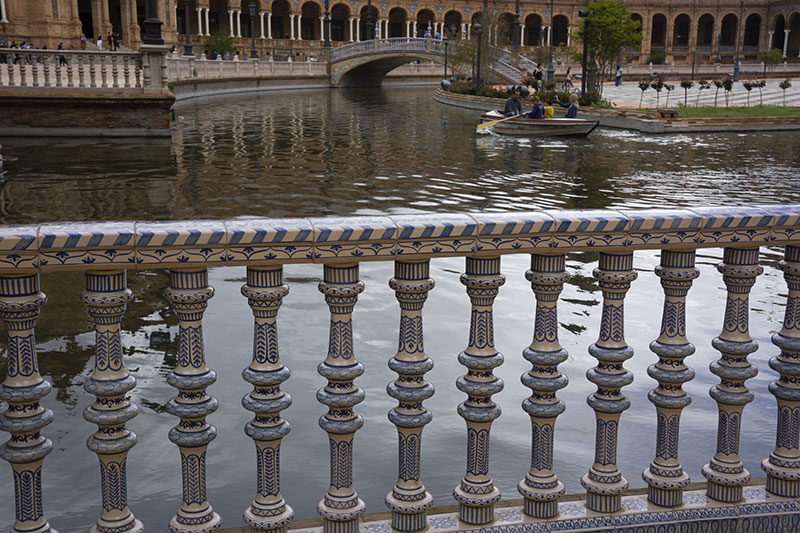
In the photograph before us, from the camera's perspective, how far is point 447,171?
18031 millimetres

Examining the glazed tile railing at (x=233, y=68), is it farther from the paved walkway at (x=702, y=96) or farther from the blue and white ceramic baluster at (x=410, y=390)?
the blue and white ceramic baluster at (x=410, y=390)

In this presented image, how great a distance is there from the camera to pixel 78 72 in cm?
2091

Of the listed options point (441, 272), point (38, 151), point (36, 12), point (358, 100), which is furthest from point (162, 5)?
point (441, 272)

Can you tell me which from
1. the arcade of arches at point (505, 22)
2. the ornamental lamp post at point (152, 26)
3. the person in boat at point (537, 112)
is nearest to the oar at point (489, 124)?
the person in boat at point (537, 112)

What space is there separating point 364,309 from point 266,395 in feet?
17.9

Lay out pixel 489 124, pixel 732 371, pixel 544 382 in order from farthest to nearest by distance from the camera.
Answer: pixel 489 124
pixel 732 371
pixel 544 382

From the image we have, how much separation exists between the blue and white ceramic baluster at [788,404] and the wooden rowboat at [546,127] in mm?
22215

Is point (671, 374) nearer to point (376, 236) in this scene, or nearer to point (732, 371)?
point (732, 371)

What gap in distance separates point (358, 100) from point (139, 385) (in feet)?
130

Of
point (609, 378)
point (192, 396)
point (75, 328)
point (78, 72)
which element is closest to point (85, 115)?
point (78, 72)

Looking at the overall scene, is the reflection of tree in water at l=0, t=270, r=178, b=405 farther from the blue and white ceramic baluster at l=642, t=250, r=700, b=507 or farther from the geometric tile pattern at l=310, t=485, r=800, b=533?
the blue and white ceramic baluster at l=642, t=250, r=700, b=507

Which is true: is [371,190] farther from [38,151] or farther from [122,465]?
[122,465]

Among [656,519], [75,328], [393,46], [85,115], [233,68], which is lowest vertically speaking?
[75,328]

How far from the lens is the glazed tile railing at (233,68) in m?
36.2
